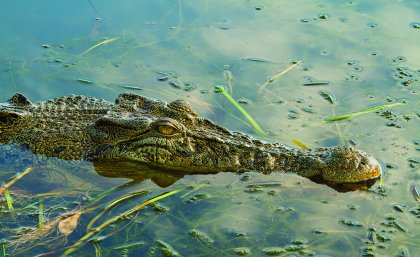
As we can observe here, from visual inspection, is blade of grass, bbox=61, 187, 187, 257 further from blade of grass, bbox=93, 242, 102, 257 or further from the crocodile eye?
the crocodile eye

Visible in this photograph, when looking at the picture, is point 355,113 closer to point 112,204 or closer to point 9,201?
point 112,204

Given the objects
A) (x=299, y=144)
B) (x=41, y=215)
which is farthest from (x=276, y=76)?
(x=41, y=215)

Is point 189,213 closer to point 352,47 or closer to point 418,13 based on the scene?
point 352,47

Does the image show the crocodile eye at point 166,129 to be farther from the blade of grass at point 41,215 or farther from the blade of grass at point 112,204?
the blade of grass at point 41,215

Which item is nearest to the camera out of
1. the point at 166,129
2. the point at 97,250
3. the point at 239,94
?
the point at 97,250

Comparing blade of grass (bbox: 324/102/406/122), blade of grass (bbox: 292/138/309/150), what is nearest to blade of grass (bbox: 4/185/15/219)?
blade of grass (bbox: 292/138/309/150)

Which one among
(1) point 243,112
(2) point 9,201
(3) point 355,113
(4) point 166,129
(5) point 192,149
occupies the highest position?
(4) point 166,129

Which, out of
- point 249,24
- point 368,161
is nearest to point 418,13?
point 249,24
